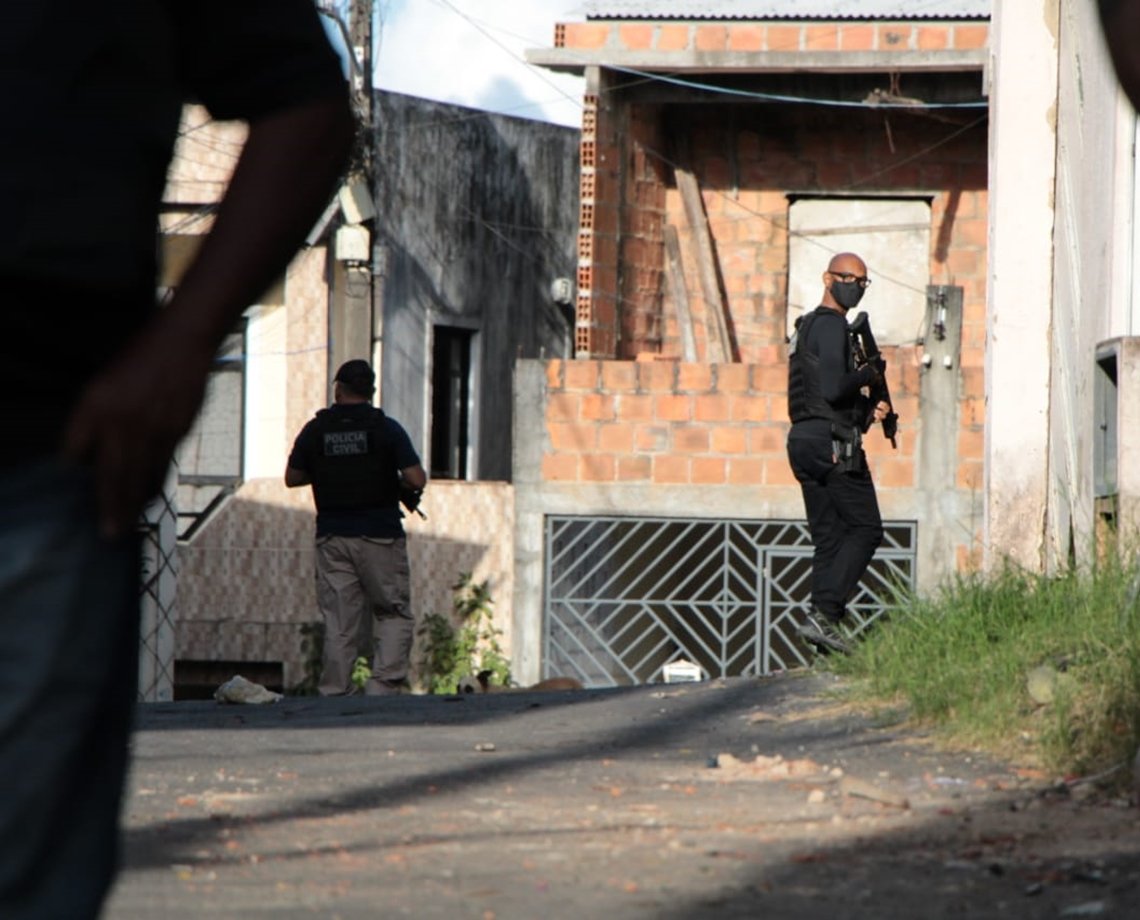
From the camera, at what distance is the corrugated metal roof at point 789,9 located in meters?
16.4

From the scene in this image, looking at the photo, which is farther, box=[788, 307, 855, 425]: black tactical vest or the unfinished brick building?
the unfinished brick building

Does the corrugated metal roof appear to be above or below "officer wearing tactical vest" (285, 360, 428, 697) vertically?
above

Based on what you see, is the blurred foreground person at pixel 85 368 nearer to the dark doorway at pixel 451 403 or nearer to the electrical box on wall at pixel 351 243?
the electrical box on wall at pixel 351 243

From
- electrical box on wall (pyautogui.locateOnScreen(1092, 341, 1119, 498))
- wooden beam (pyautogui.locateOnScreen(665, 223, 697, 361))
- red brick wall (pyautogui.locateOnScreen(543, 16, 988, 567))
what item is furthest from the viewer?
wooden beam (pyautogui.locateOnScreen(665, 223, 697, 361))

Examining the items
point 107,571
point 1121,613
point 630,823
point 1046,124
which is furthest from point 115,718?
point 1046,124

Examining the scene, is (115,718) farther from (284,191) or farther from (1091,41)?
(1091,41)

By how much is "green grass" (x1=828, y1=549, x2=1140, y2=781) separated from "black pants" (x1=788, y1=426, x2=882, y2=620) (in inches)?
52.9

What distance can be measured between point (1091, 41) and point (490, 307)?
11283 mm

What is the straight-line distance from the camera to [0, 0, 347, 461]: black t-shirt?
169 cm

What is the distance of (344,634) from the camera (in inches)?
407

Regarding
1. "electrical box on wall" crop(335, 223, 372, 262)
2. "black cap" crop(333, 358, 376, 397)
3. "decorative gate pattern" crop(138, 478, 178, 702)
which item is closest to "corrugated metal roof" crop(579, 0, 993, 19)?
"electrical box on wall" crop(335, 223, 372, 262)

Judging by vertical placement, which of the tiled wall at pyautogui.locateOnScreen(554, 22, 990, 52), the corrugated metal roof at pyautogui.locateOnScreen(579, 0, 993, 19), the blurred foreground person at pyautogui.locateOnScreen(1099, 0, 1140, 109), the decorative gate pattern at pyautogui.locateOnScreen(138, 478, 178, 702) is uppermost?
the corrugated metal roof at pyautogui.locateOnScreen(579, 0, 993, 19)

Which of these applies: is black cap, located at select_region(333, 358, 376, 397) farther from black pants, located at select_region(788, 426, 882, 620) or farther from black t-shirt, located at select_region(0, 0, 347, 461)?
black t-shirt, located at select_region(0, 0, 347, 461)

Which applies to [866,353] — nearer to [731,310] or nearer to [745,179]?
[731,310]
